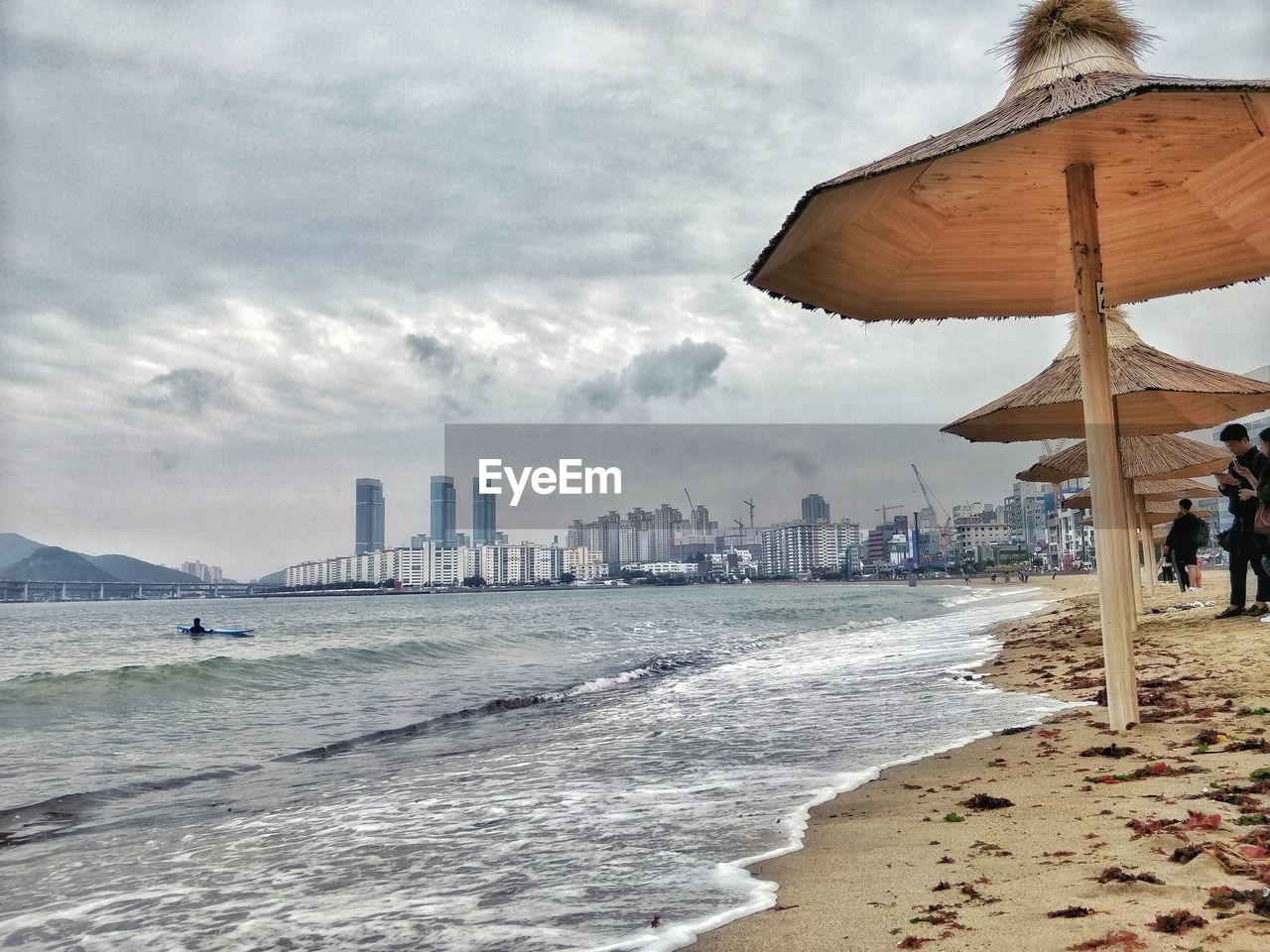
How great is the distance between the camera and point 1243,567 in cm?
927

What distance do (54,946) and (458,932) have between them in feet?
5.31

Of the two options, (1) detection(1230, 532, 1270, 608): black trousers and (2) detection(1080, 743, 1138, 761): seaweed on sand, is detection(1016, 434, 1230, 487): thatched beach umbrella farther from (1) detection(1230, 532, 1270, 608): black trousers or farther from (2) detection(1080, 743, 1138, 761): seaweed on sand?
(2) detection(1080, 743, 1138, 761): seaweed on sand

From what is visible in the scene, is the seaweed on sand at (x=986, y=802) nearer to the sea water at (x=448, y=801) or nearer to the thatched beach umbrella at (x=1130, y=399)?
the sea water at (x=448, y=801)

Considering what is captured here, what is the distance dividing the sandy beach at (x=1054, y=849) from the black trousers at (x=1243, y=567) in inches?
145

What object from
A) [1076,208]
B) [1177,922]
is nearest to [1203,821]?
[1177,922]

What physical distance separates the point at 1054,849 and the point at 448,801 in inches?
141

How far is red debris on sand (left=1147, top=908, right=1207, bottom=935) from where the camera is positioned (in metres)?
2.08

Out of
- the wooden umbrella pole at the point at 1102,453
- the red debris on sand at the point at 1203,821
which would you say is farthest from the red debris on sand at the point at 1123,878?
the wooden umbrella pole at the point at 1102,453

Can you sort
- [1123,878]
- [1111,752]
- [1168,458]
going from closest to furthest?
[1123,878], [1111,752], [1168,458]

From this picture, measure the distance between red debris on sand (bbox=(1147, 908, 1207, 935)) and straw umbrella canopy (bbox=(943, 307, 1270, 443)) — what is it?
5.37 m

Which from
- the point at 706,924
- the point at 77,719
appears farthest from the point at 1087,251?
the point at 77,719

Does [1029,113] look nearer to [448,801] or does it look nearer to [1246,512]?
[448,801]

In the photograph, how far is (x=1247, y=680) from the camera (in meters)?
6.06

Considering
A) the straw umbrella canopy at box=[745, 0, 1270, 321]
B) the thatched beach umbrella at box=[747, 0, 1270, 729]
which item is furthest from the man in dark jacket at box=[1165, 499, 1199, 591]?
the thatched beach umbrella at box=[747, 0, 1270, 729]
